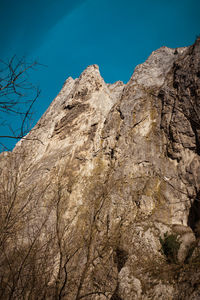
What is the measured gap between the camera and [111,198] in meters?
10.3

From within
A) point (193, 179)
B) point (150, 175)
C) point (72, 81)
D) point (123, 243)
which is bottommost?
point (123, 243)

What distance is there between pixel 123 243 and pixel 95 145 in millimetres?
7785

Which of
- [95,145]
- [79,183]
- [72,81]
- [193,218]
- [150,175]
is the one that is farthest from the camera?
[72,81]

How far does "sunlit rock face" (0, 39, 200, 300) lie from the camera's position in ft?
21.4

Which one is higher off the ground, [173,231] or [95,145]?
[95,145]

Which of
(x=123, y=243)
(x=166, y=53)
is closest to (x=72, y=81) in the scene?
(x=166, y=53)

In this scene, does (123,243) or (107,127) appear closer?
(123,243)

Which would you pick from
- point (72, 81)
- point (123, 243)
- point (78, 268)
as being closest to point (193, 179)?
point (123, 243)

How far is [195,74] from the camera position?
13.0 metres

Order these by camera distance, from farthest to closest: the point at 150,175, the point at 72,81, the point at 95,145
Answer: the point at 72,81, the point at 95,145, the point at 150,175

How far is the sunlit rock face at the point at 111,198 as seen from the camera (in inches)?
256

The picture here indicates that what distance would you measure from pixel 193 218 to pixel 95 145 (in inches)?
331

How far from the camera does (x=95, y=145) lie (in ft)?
46.5

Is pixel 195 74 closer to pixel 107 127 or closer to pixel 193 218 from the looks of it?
pixel 107 127
